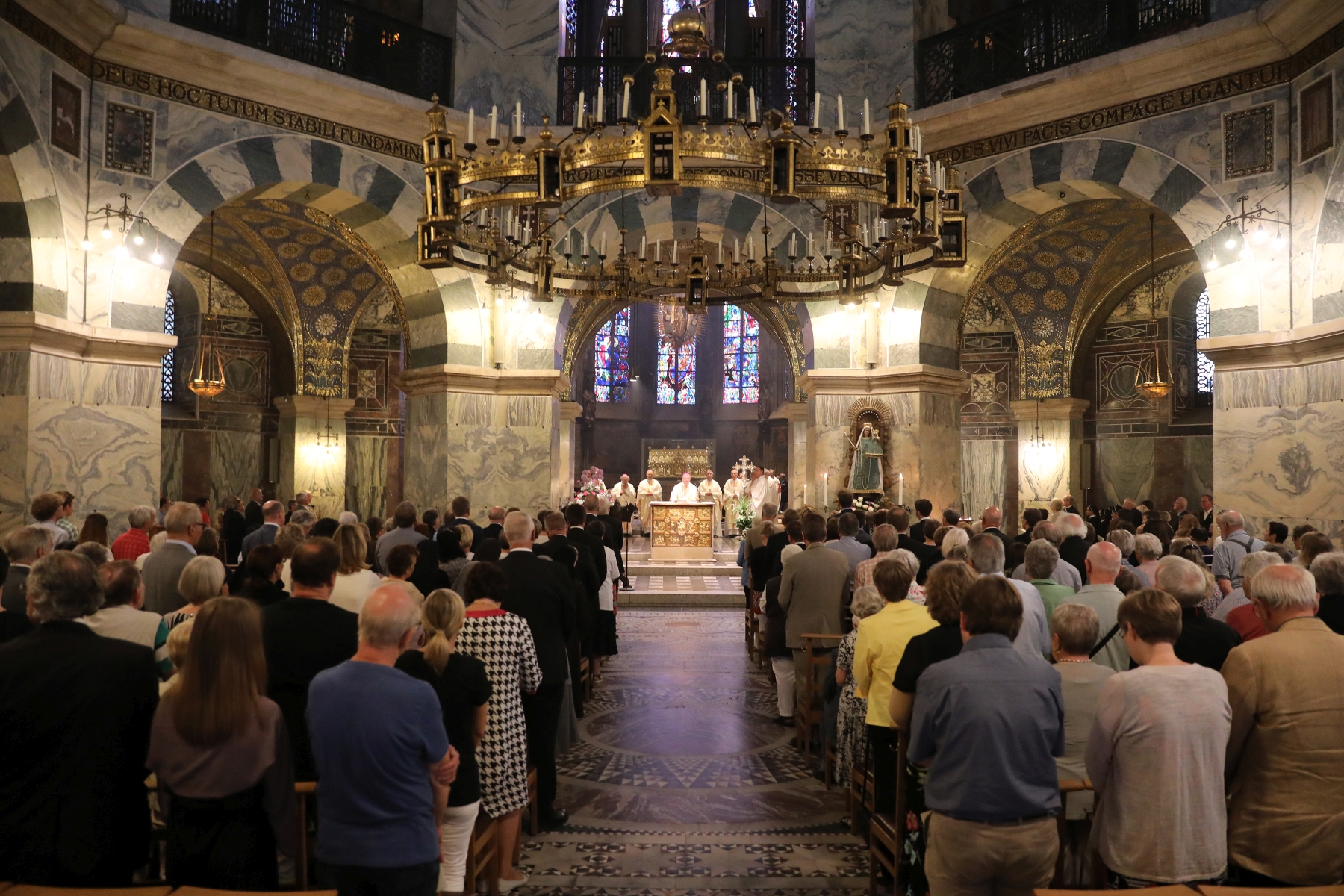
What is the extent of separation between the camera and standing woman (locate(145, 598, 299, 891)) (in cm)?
305

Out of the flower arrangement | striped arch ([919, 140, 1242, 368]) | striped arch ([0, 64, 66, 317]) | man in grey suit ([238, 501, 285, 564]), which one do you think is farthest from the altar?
striped arch ([0, 64, 66, 317])

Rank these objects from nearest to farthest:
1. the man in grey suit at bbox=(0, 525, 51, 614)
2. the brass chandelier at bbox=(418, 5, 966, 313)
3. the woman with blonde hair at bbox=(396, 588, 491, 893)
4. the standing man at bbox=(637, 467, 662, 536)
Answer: the woman with blonde hair at bbox=(396, 588, 491, 893) < the man in grey suit at bbox=(0, 525, 51, 614) < the brass chandelier at bbox=(418, 5, 966, 313) < the standing man at bbox=(637, 467, 662, 536)

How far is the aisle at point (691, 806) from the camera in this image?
5230mm

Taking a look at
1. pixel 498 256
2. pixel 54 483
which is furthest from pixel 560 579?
pixel 54 483

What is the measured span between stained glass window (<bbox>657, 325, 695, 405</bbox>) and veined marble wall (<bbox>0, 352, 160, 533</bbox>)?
22.6 m

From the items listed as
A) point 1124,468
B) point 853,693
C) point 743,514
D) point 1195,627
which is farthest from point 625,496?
point 1195,627

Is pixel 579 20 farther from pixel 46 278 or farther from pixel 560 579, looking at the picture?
pixel 560 579

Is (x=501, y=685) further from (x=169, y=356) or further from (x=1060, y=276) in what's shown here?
(x=1060, y=276)

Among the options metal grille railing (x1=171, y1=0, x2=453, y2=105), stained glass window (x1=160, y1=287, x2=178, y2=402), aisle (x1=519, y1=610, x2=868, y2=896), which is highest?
metal grille railing (x1=171, y1=0, x2=453, y2=105)

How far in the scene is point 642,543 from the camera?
990 inches

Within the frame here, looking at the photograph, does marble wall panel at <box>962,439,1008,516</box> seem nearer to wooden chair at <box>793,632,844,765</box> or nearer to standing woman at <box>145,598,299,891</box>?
wooden chair at <box>793,632,844,765</box>

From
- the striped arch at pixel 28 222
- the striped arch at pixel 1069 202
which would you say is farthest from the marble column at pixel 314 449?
the striped arch at pixel 1069 202

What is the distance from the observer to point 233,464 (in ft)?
60.0

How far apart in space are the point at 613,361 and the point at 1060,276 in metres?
17.3
